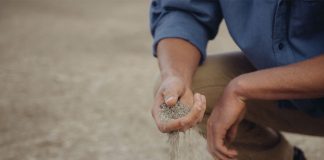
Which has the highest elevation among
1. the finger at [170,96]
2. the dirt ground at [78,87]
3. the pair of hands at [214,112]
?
the finger at [170,96]

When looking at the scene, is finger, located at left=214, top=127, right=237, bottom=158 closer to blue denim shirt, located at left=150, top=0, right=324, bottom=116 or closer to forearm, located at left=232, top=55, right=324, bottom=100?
forearm, located at left=232, top=55, right=324, bottom=100

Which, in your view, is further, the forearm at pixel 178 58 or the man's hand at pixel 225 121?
the forearm at pixel 178 58

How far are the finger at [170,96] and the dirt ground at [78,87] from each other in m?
0.68

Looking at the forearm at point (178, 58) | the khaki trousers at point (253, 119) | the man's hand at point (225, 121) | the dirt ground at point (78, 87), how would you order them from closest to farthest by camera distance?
the man's hand at point (225, 121), the forearm at point (178, 58), the khaki trousers at point (253, 119), the dirt ground at point (78, 87)

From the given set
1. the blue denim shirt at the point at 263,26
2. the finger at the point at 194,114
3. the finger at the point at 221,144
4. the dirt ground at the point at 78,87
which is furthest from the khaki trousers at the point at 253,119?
the dirt ground at the point at 78,87

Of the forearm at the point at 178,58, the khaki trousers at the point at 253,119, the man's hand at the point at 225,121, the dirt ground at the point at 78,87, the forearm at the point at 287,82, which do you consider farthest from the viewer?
the dirt ground at the point at 78,87

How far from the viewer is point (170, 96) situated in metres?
1.25

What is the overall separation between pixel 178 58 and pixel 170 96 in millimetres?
233

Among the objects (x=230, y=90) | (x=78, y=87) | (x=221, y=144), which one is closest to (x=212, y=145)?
(x=221, y=144)

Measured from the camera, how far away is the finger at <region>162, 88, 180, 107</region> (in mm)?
1238

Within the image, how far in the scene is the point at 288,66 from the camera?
1.24m

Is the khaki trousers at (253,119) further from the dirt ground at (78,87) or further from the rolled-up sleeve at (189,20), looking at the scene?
the dirt ground at (78,87)

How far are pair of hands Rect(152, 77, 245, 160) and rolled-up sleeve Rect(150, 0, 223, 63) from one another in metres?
0.19

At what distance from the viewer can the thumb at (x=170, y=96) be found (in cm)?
124
